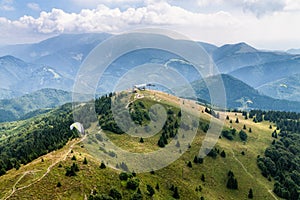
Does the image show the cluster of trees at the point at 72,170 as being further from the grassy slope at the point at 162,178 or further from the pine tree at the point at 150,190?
the pine tree at the point at 150,190

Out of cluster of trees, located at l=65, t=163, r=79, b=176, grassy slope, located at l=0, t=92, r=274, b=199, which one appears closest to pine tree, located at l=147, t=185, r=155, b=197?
grassy slope, located at l=0, t=92, r=274, b=199

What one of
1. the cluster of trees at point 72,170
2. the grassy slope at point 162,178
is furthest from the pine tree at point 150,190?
the cluster of trees at point 72,170

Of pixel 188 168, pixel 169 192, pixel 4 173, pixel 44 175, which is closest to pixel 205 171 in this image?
pixel 188 168

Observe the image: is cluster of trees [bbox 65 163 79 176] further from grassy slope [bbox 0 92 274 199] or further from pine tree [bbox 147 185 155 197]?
pine tree [bbox 147 185 155 197]

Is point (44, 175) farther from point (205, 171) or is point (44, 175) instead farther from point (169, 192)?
point (205, 171)

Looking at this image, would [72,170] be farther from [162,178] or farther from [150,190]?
[162,178]

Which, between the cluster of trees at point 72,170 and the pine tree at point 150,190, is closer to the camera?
the cluster of trees at point 72,170

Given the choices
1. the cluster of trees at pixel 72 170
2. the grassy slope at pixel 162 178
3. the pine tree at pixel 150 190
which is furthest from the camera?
the pine tree at pixel 150 190

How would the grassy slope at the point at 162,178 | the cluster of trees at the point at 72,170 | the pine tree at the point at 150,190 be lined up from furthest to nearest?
the pine tree at the point at 150,190
the cluster of trees at the point at 72,170
the grassy slope at the point at 162,178
